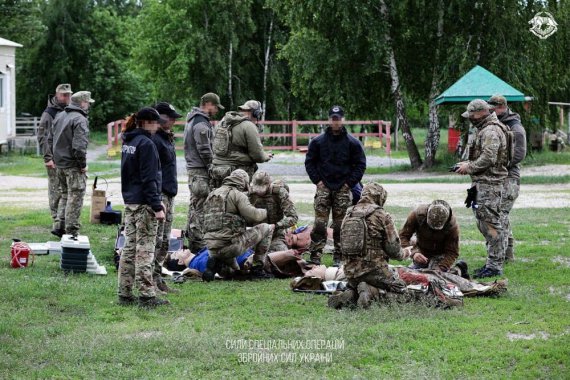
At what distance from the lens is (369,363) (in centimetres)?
687

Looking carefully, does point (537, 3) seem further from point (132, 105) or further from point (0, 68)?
point (132, 105)

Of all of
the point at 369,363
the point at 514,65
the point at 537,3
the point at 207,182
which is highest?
the point at 537,3

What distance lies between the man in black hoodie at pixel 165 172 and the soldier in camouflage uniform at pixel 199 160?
1.87m

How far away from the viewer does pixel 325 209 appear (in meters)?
11.3

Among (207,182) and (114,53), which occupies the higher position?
(114,53)

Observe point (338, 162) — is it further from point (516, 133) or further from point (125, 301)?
point (125, 301)

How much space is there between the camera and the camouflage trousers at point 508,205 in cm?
1096

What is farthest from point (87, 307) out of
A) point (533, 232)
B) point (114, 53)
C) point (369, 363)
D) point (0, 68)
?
point (114, 53)

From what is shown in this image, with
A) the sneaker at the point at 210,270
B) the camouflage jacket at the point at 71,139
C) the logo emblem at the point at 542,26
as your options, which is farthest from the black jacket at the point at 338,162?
the logo emblem at the point at 542,26

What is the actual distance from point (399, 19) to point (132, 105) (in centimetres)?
3081

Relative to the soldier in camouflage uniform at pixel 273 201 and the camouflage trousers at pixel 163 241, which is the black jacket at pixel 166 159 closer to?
the camouflage trousers at pixel 163 241

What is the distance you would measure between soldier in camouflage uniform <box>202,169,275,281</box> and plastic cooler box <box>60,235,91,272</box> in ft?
4.50

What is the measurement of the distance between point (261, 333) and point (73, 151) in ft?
18.7

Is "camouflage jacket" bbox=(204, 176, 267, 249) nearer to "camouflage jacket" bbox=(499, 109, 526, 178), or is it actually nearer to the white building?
"camouflage jacket" bbox=(499, 109, 526, 178)
